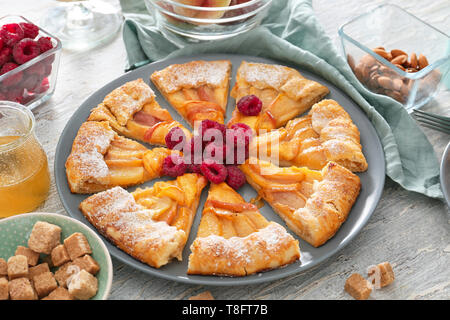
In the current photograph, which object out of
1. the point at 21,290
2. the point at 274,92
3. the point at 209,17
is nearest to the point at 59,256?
the point at 21,290

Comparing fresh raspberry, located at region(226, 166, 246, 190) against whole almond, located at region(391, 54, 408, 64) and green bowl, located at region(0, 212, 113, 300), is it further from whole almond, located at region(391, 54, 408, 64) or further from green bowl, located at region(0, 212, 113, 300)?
whole almond, located at region(391, 54, 408, 64)

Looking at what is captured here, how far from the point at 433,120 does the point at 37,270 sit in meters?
1.95

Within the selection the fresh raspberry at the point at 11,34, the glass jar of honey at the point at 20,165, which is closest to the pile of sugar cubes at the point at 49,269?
the glass jar of honey at the point at 20,165

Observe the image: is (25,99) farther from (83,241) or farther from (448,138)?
(448,138)

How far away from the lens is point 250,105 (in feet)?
8.66

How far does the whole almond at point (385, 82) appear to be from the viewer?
8.92 ft

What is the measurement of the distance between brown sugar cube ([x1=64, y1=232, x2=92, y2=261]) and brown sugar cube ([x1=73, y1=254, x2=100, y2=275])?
2 centimetres

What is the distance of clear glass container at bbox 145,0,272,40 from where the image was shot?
281cm

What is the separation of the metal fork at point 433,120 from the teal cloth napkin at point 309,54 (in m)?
0.14

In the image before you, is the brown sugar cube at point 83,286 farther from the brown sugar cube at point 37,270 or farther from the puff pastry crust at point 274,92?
the puff pastry crust at point 274,92

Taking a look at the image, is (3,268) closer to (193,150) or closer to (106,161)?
(106,161)

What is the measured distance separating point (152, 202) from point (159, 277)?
0.39m

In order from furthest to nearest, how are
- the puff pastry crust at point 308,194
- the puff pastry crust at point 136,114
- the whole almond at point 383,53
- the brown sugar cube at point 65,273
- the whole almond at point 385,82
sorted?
the whole almond at point 383,53
the whole almond at point 385,82
the puff pastry crust at point 136,114
the puff pastry crust at point 308,194
the brown sugar cube at point 65,273

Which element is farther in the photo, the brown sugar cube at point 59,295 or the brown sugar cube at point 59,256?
the brown sugar cube at point 59,256
